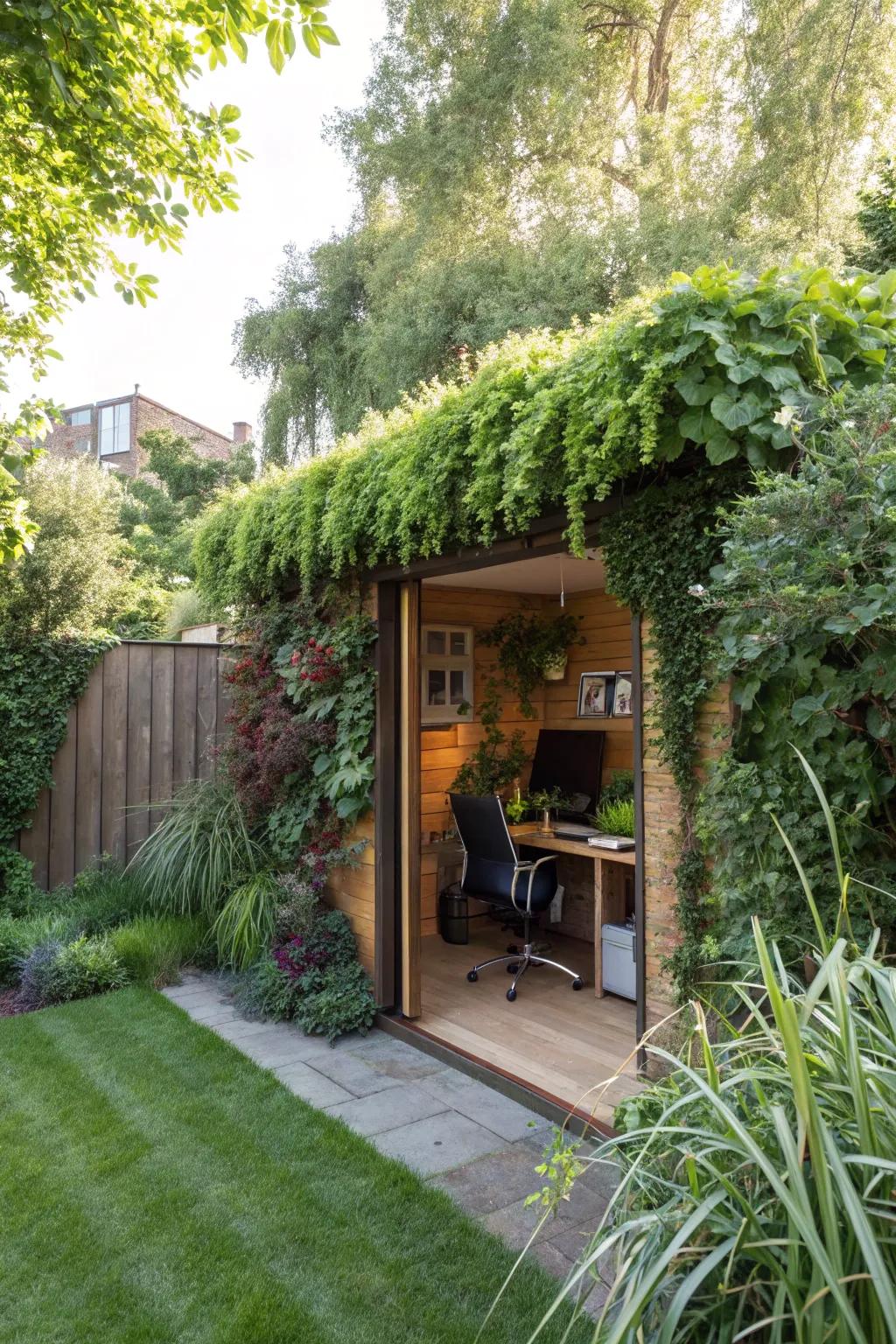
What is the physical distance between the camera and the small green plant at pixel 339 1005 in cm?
410

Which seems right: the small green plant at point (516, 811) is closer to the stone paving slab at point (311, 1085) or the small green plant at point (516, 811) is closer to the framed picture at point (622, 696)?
the framed picture at point (622, 696)

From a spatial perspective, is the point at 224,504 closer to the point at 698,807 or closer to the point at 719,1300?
the point at 698,807

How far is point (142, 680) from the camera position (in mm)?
5742

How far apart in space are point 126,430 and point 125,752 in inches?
693

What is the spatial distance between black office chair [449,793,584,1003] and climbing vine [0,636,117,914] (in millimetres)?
2636

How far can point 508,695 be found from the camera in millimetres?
6230

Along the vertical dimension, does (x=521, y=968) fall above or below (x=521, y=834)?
below

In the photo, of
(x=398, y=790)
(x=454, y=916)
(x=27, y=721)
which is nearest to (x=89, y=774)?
(x=27, y=721)

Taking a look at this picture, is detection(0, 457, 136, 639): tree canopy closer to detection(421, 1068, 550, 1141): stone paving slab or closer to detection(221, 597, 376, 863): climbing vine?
detection(221, 597, 376, 863): climbing vine

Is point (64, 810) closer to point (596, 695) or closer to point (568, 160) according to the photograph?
point (596, 695)

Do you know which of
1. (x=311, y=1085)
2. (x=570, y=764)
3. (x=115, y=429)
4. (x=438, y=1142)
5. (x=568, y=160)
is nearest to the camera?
(x=438, y=1142)

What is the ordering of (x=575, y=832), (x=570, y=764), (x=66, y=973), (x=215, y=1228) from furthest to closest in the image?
(x=570, y=764) → (x=575, y=832) → (x=66, y=973) → (x=215, y=1228)

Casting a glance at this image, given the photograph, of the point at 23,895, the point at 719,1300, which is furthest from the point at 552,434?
the point at 23,895

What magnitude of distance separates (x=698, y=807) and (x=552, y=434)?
132 centimetres
